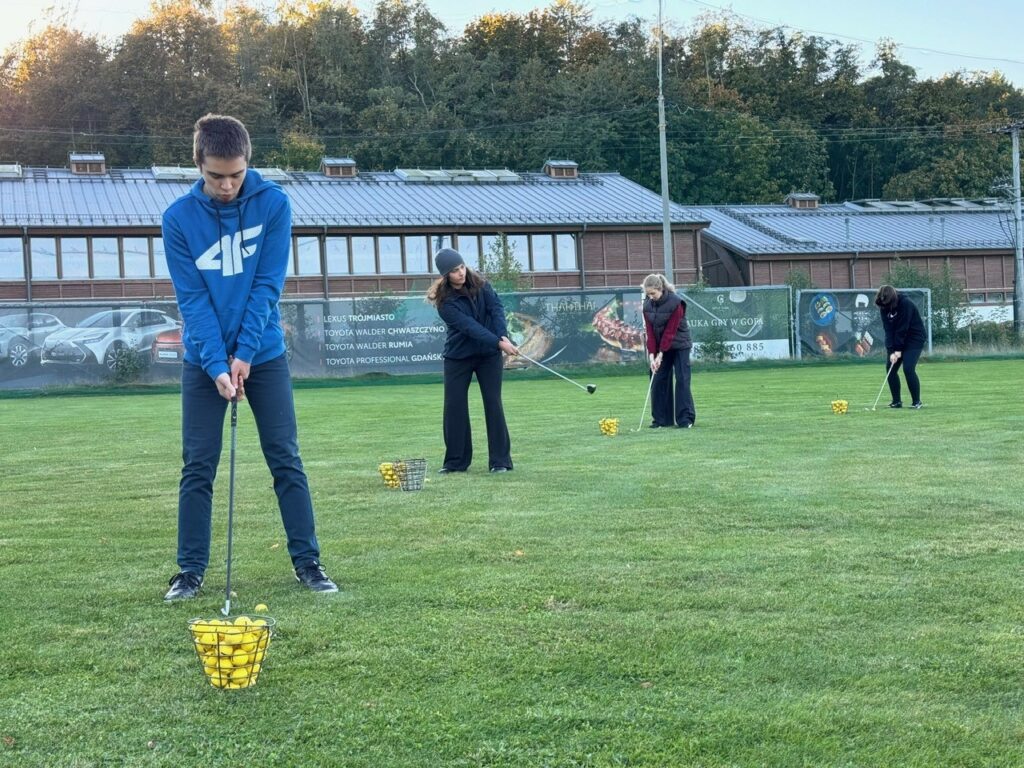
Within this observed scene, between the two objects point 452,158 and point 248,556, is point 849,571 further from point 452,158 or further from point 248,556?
point 452,158

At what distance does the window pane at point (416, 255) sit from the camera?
1916 inches

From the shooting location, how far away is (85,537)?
7527 mm

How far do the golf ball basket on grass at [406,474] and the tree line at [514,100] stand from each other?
59.1 m

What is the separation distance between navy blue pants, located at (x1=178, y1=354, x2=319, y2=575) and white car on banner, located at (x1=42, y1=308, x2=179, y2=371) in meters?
26.4

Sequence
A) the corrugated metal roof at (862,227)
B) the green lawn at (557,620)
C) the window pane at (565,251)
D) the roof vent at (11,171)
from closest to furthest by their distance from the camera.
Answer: the green lawn at (557,620), the roof vent at (11,171), the window pane at (565,251), the corrugated metal roof at (862,227)

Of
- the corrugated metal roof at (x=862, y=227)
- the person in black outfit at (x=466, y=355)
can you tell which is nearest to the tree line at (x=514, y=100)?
the corrugated metal roof at (x=862, y=227)

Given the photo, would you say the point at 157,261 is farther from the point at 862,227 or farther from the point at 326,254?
the point at 862,227

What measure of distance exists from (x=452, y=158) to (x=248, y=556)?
6498 centimetres

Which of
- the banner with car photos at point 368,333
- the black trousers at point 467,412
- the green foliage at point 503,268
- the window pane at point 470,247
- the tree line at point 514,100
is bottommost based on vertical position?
the black trousers at point 467,412

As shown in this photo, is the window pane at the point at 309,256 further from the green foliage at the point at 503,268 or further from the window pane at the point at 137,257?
the green foliage at the point at 503,268

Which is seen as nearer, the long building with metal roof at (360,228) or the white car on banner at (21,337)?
the white car on banner at (21,337)

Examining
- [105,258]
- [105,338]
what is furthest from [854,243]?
[105,338]

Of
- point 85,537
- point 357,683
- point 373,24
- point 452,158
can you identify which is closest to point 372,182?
point 452,158

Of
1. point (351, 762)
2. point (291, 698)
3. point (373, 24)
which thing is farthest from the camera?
point (373, 24)
